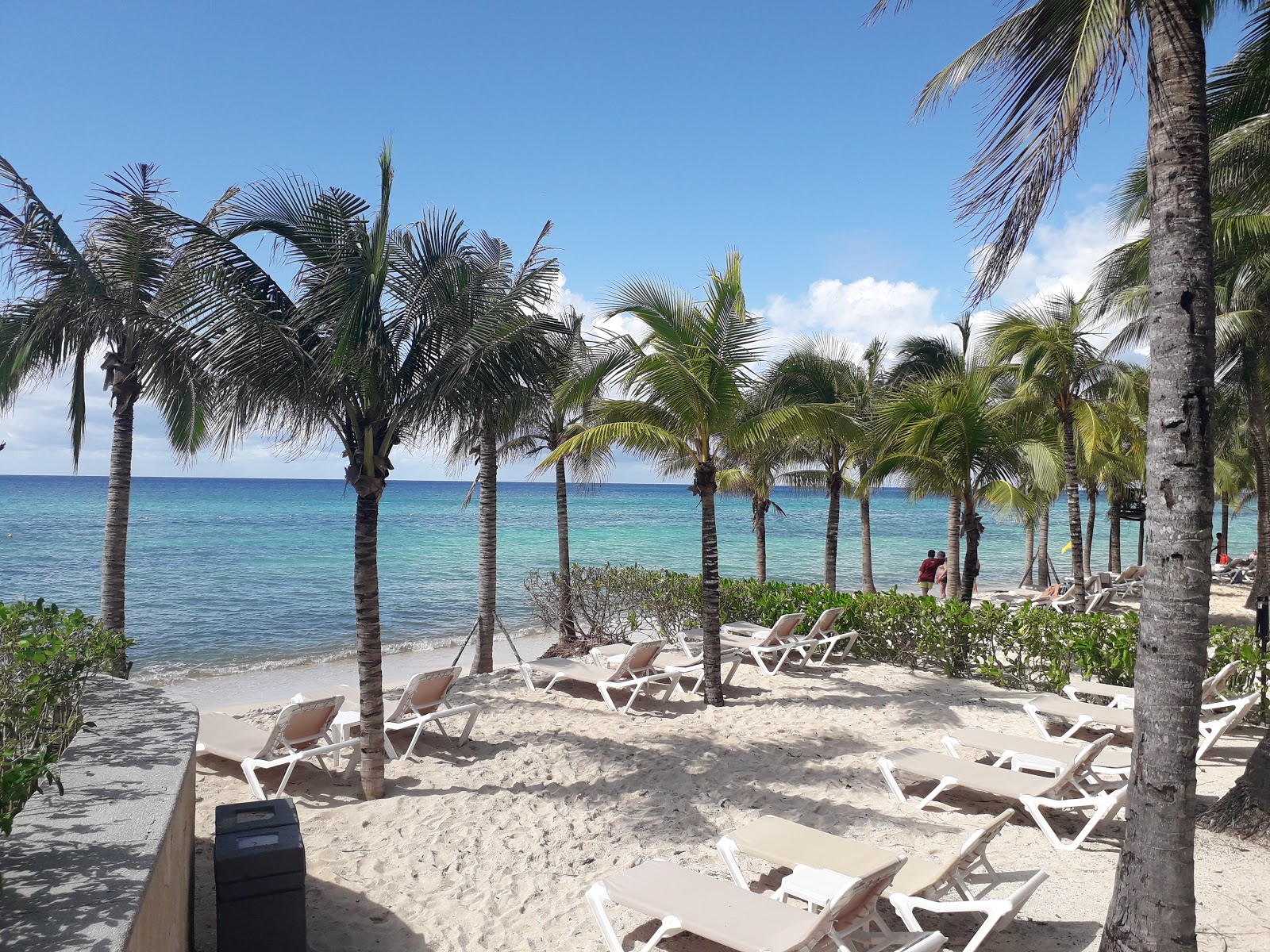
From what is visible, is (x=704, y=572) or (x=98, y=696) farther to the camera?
(x=704, y=572)

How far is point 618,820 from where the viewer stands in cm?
587

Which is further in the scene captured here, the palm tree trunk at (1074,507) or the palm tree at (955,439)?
the palm tree trunk at (1074,507)

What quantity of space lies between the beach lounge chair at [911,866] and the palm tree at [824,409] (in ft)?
18.0

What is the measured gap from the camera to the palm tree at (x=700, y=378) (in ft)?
28.5

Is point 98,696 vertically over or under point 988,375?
under

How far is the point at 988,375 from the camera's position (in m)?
14.0

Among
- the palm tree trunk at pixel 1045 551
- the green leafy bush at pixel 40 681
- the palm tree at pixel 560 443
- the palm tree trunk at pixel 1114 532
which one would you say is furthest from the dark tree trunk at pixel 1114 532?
the green leafy bush at pixel 40 681

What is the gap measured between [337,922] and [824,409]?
23.7ft

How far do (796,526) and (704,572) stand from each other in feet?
213

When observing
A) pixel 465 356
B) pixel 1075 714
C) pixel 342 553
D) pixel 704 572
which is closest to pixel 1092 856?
pixel 1075 714

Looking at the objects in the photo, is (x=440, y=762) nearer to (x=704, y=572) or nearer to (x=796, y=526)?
(x=704, y=572)

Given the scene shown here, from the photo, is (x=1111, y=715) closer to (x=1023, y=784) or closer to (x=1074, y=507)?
(x=1023, y=784)

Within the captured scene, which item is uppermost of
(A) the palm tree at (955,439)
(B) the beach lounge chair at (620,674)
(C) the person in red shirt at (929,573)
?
(A) the palm tree at (955,439)

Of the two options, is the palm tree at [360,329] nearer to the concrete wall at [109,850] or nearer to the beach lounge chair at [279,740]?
the beach lounge chair at [279,740]
